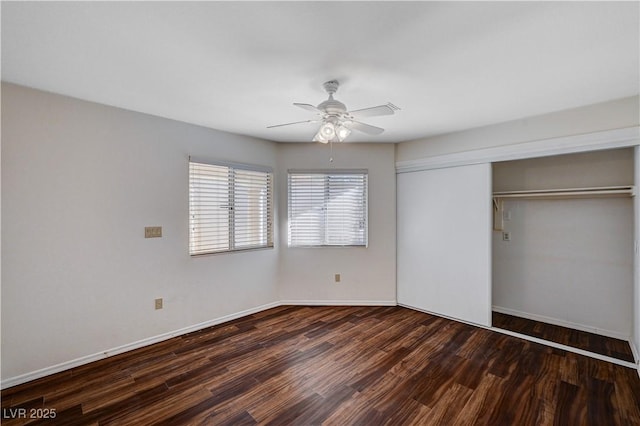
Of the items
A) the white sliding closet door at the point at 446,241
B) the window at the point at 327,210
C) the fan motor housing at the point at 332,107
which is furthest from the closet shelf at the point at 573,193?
the fan motor housing at the point at 332,107

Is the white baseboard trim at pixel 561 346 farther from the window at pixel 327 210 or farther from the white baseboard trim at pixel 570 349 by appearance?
→ the window at pixel 327 210

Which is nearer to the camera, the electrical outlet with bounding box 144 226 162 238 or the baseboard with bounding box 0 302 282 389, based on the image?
the baseboard with bounding box 0 302 282 389

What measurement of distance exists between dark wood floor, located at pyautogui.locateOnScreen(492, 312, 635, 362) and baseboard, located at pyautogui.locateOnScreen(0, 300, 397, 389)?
1.44 m

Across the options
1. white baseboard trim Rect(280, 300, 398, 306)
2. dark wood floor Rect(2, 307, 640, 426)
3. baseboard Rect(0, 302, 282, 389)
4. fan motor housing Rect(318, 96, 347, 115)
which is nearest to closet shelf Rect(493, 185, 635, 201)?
dark wood floor Rect(2, 307, 640, 426)

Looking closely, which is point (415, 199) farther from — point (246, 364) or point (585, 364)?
point (246, 364)

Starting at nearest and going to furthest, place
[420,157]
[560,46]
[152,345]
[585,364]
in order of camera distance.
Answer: [560,46] → [585,364] → [152,345] → [420,157]

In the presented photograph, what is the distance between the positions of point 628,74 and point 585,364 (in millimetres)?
2469

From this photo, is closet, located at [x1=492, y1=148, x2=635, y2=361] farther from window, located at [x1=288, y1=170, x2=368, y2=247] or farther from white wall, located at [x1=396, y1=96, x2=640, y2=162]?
window, located at [x1=288, y1=170, x2=368, y2=247]

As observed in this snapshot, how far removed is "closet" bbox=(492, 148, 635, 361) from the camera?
2994mm

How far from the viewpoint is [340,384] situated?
7.40ft

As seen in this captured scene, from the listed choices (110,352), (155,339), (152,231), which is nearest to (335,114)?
(152,231)

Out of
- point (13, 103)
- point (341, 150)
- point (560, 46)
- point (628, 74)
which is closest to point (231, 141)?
point (341, 150)

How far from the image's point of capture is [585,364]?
255cm

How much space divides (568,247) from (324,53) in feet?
11.9
